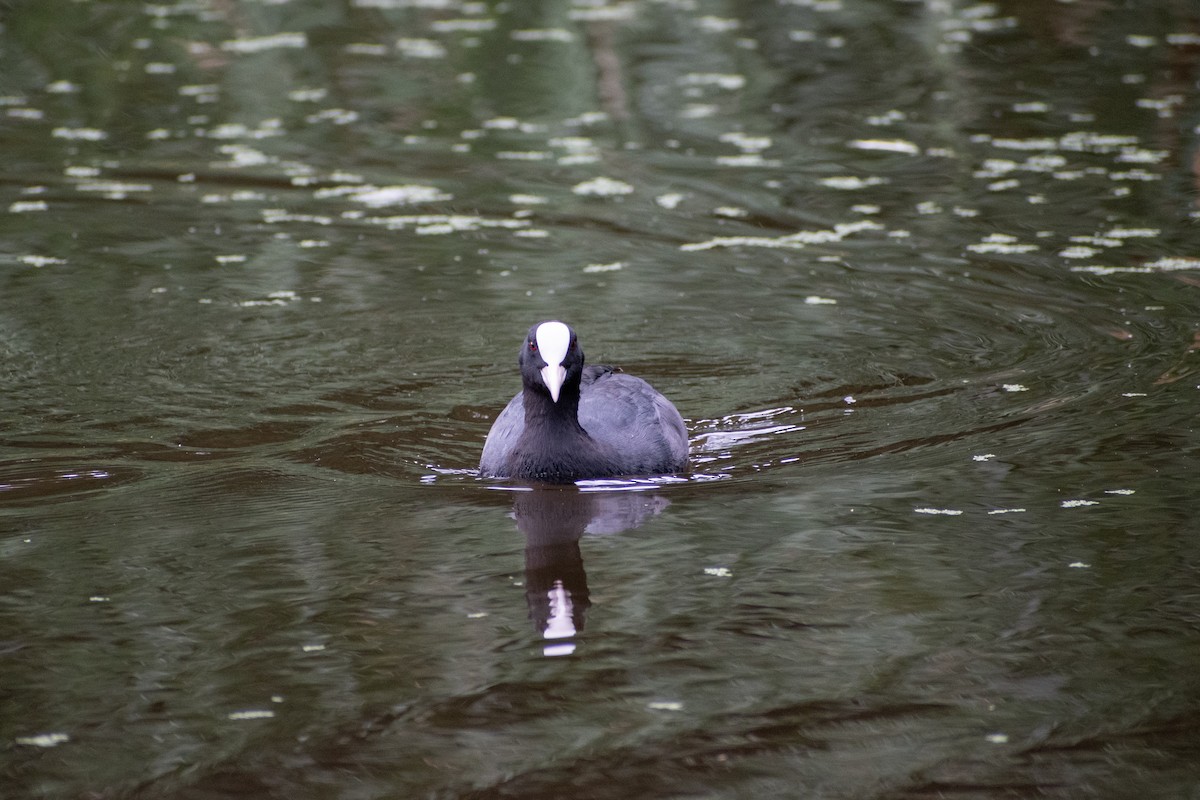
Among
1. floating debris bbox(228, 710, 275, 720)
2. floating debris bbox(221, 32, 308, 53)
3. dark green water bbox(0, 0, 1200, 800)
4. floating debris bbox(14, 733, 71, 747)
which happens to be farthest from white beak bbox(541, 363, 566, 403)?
floating debris bbox(221, 32, 308, 53)

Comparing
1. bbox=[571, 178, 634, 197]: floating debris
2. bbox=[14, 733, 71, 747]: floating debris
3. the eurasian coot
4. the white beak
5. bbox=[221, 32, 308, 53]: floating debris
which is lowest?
bbox=[571, 178, 634, 197]: floating debris

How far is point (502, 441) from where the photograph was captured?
20.7 feet

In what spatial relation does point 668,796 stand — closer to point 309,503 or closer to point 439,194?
point 309,503

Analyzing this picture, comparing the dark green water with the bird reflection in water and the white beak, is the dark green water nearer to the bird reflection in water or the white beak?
the bird reflection in water

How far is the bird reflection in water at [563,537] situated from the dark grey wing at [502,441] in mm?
198

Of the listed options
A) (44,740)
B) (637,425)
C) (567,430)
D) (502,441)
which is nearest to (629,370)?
(637,425)

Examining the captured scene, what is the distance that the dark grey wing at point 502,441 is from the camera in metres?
6.21

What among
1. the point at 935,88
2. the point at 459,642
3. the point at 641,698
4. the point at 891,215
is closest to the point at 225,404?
the point at 459,642

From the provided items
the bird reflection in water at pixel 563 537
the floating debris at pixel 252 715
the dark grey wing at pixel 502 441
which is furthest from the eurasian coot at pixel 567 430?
the floating debris at pixel 252 715

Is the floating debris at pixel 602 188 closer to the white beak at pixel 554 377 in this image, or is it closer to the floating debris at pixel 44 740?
the white beak at pixel 554 377

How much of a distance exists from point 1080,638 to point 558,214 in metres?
5.88

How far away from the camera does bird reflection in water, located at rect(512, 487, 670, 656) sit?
191 inches

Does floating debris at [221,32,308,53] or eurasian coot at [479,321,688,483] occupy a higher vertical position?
eurasian coot at [479,321,688,483]

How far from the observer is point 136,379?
740 cm
